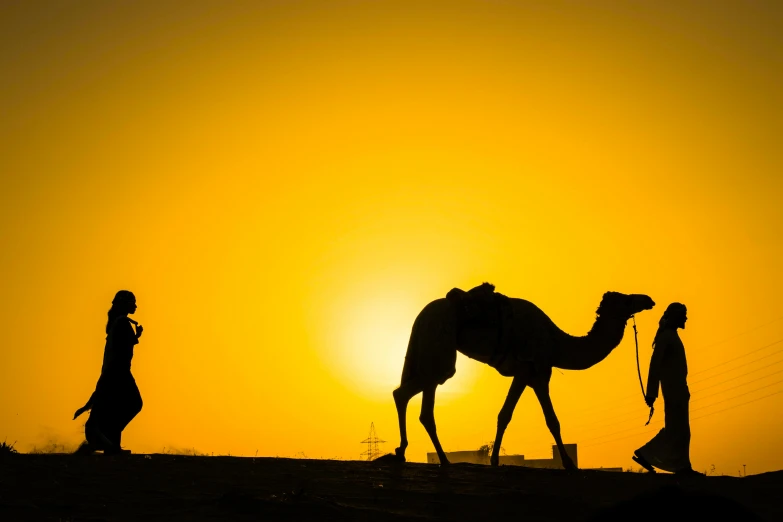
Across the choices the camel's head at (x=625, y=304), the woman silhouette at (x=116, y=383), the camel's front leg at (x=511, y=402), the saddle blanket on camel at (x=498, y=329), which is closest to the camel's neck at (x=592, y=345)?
the camel's head at (x=625, y=304)

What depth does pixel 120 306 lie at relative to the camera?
682 inches

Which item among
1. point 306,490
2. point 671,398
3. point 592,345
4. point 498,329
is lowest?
point 306,490

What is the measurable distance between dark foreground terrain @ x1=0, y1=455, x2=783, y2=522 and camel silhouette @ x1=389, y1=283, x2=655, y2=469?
191 cm

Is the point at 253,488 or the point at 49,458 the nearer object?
the point at 253,488

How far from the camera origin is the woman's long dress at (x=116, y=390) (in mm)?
16875

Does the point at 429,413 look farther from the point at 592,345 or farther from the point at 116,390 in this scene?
the point at 116,390

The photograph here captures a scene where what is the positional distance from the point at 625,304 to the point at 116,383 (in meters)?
9.01

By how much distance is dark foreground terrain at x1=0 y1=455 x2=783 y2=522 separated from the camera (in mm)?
10820

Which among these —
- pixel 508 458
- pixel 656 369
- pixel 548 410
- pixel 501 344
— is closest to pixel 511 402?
pixel 548 410

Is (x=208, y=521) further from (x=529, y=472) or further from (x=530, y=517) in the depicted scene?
(x=529, y=472)

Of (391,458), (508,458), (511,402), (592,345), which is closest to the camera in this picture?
(391,458)


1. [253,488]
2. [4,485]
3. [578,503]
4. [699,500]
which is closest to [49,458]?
[4,485]

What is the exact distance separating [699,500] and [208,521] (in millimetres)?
7485

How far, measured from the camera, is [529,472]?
14.9 meters
